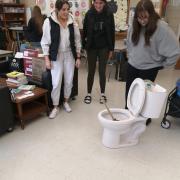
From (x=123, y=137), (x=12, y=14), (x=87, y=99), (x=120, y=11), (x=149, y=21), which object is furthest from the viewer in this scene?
(x=12, y=14)

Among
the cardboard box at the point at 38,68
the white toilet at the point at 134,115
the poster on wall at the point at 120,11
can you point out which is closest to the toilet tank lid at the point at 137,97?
the white toilet at the point at 134,115

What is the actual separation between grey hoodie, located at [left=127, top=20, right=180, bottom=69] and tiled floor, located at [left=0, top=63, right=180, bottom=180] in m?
0.81

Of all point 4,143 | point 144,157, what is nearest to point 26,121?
point 4,143

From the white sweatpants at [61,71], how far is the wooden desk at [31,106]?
136 millimetres

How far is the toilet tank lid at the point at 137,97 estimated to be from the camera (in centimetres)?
208

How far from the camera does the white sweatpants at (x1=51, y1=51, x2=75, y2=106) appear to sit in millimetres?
2626

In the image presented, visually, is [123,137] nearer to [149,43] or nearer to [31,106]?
[149,43]

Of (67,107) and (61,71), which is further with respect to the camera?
(67,107)

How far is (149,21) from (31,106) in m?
1.72

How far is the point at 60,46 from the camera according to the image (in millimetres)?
2551

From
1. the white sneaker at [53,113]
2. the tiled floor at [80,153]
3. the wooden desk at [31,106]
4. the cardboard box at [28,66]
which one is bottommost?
the tiled floor at [80,153]

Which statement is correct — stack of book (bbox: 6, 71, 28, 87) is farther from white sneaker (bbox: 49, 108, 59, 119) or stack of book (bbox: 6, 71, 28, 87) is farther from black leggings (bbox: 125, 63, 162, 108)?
black leggings (bbox: 125, 63, 162, 108)

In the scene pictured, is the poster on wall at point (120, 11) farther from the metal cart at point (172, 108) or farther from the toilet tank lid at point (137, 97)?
the toilet tank lid at point (137, 97)

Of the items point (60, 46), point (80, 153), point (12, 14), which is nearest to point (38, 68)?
point (60, 46)
